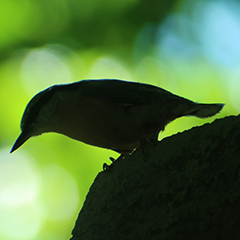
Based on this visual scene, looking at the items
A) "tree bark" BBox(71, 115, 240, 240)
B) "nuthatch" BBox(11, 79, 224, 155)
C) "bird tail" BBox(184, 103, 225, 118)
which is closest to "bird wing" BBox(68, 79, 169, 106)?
"nuthatch" BBox(11, 79, 224, 155)

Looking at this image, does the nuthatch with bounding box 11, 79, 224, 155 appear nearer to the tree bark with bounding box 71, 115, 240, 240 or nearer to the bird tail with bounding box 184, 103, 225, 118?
the bird tail with bounding box 184, 103, 225, 118

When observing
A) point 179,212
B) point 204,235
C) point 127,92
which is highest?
point 127,92

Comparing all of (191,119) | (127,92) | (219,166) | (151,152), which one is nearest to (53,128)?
(127,92)

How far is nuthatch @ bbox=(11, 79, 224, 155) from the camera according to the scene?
2.15 m

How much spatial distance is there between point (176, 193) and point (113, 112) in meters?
0.82

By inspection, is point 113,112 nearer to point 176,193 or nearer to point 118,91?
point 118,91

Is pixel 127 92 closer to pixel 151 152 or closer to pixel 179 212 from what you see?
pixel 151 152

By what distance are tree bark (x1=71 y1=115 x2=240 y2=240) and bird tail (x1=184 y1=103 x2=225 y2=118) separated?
0.46m

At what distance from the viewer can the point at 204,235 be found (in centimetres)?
127

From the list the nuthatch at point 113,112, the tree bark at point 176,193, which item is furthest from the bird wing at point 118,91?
the tree bark at point 176,193

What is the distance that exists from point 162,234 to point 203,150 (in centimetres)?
40

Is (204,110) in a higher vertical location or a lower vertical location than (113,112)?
lower

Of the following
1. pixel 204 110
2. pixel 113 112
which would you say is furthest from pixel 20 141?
pixel 204 110

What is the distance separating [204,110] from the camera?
88.7 inches
